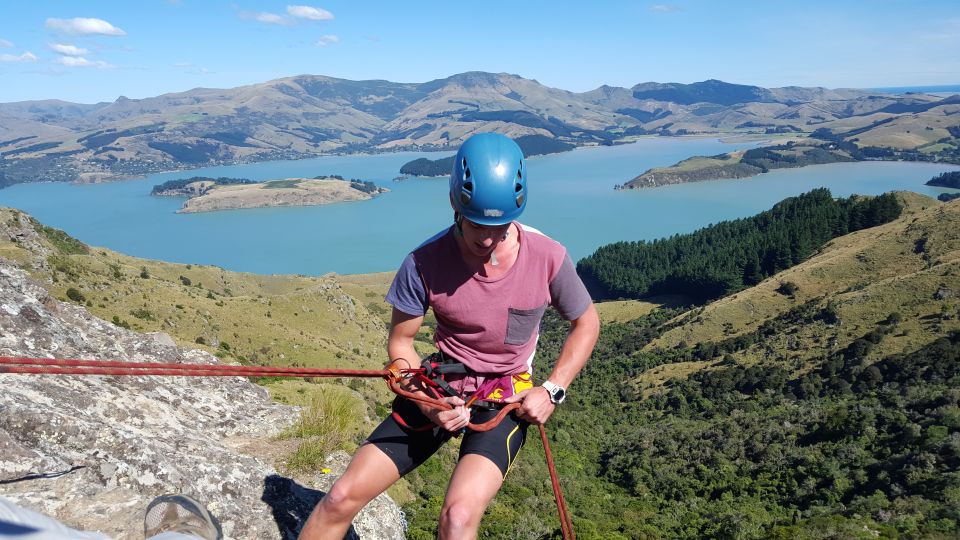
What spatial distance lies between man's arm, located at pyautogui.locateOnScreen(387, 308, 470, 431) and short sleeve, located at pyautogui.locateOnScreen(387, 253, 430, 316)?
0.21 ft

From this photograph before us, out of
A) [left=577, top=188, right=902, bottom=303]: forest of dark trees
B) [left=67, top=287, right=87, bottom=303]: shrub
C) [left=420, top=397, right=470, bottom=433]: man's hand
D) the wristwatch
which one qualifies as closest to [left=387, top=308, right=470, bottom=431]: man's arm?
[left=420, top=397, right=470, bottom=433]: man's hand

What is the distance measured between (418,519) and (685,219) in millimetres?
Answer: 168309

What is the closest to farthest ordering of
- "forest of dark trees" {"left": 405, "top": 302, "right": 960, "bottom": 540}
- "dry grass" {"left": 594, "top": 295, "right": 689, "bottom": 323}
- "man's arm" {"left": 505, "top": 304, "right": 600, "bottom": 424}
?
1. "man's arm" {"left": 505, "top": 304, "right": 600, "bottom": 424}
2. "forest of dark trees" {"left": 405, "top": 302, "right": 960, "bottom": 540}
3. "dry grass" {"left": 594, "top": 295, "right": 689, "bottom": 323}

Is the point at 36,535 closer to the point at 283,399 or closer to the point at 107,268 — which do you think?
the point at 283,399

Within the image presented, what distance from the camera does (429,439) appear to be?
4148mm

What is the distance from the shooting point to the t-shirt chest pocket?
3.97 meters

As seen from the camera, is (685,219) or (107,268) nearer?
(107,268)

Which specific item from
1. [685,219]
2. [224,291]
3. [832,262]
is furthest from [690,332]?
[685,219]

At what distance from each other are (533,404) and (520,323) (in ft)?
1.90

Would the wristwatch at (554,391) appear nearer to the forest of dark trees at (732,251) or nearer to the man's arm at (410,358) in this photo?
the man's arm at (410,358)

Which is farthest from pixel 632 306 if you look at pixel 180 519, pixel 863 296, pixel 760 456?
pixel 180 519

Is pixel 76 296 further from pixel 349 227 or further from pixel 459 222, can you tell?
pixel 349 227

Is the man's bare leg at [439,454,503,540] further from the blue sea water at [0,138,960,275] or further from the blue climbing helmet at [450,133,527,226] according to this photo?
the blue sea water at [0,138,960,275]

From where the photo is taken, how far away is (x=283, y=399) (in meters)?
11.2
